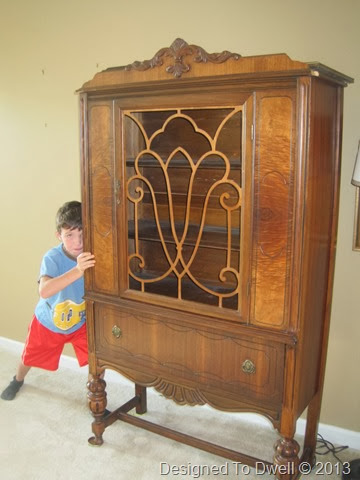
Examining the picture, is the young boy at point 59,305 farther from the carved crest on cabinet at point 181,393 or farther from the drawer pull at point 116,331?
the carved crest on cabinet at point 181,393

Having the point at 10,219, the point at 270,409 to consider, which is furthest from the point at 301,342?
the point at 10,219

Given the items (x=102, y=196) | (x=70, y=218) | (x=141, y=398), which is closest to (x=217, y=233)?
(x=102, y=196)

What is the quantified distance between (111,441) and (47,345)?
591 millimetres

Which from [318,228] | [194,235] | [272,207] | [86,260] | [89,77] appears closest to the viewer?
[272,207]

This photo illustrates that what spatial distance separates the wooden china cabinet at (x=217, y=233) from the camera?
155cm

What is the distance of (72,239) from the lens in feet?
7.61

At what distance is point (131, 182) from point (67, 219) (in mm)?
477

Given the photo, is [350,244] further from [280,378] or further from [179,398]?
[179,398]

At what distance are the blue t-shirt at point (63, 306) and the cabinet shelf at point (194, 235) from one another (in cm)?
55

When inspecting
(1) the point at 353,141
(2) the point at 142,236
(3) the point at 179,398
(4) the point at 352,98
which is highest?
(4) the point at 352,98

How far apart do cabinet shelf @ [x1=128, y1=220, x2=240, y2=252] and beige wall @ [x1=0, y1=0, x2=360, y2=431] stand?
540 millimetres

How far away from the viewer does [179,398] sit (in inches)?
76.7

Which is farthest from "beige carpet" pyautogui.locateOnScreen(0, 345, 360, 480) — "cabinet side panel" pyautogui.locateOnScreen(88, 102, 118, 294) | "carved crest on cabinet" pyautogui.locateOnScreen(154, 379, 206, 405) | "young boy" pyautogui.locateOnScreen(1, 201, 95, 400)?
"cabinet side panel" pyautogui.locateOnScreen(88, 102, 118, 294)

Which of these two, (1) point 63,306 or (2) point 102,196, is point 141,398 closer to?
(1) point 63,306
